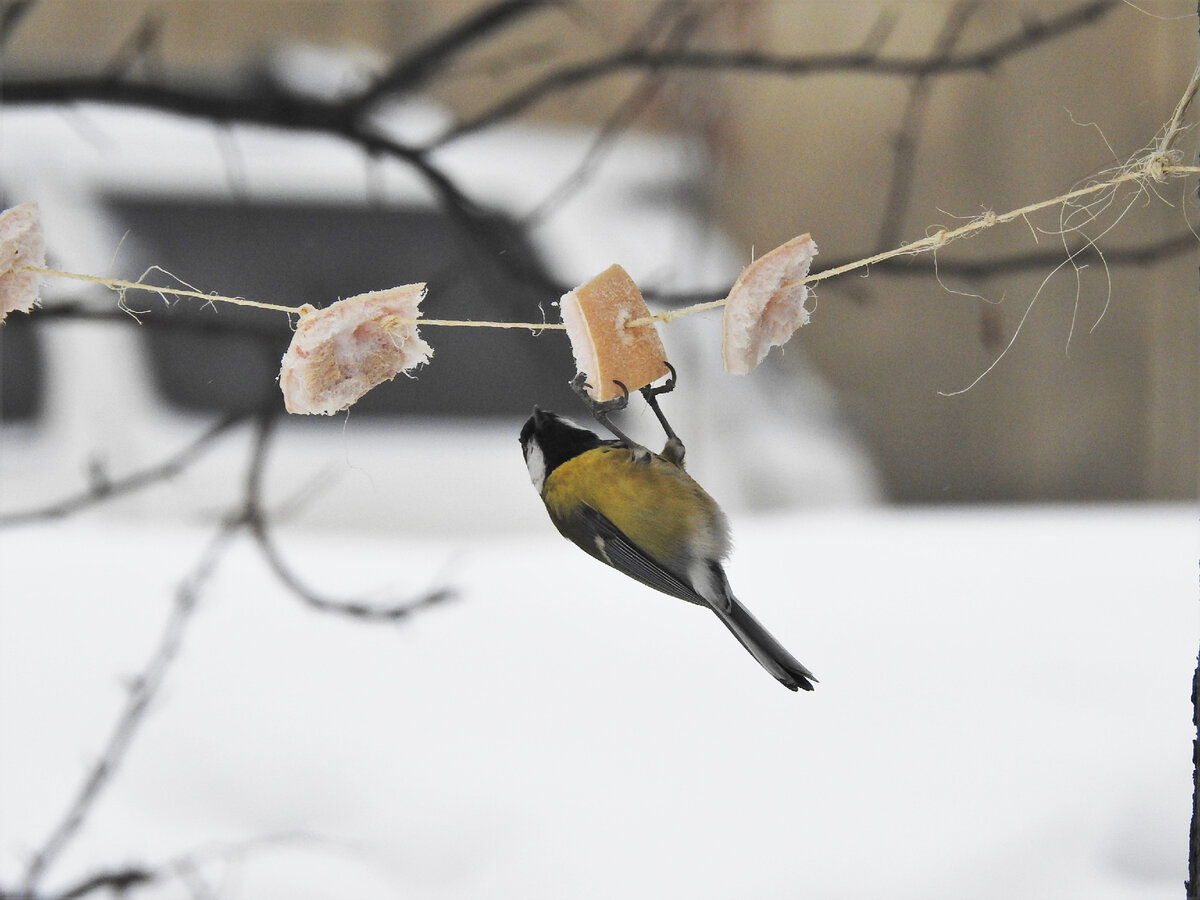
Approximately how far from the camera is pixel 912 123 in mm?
1471

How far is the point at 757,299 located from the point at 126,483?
1184mm

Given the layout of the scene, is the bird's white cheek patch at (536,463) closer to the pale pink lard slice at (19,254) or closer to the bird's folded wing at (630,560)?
the bird's folded wing at (630,560)

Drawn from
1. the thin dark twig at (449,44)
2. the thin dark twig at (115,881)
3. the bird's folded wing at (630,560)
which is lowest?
the thin dark twig at (115,881)

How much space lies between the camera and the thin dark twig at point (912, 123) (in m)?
1.42

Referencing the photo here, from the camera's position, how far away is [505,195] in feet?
4.87

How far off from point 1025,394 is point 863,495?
1.09 feet

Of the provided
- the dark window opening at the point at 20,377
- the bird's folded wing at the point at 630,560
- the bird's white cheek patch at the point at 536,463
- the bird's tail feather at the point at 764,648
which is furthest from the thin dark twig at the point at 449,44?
the bird's tail feather at the point at 764,648

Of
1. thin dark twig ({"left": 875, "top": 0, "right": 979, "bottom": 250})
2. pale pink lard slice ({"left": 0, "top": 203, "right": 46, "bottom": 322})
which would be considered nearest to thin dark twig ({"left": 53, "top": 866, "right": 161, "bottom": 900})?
pale pink lard slice ({"left": 0, "top": 203, "right": 46, "bottom": 322})

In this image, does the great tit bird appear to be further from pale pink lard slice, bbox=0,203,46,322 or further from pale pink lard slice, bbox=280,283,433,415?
pale pink lard slice, bbox=0,203,46,322

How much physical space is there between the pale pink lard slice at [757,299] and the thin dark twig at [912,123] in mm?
953

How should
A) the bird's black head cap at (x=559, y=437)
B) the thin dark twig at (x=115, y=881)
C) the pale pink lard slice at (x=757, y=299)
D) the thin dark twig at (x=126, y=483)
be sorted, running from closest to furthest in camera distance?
the pale pink lard slice at (x=757, y=299) → the bird's black head cap at (x=559, y=437) → the thin dark twig at (x=115, y=881) → the thin dark twig at (x=126, y=483)

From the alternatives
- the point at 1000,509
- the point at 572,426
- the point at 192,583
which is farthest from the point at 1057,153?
the point at 192,583

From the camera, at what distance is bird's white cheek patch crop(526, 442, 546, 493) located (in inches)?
32.6

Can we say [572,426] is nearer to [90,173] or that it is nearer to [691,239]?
[691,239]
